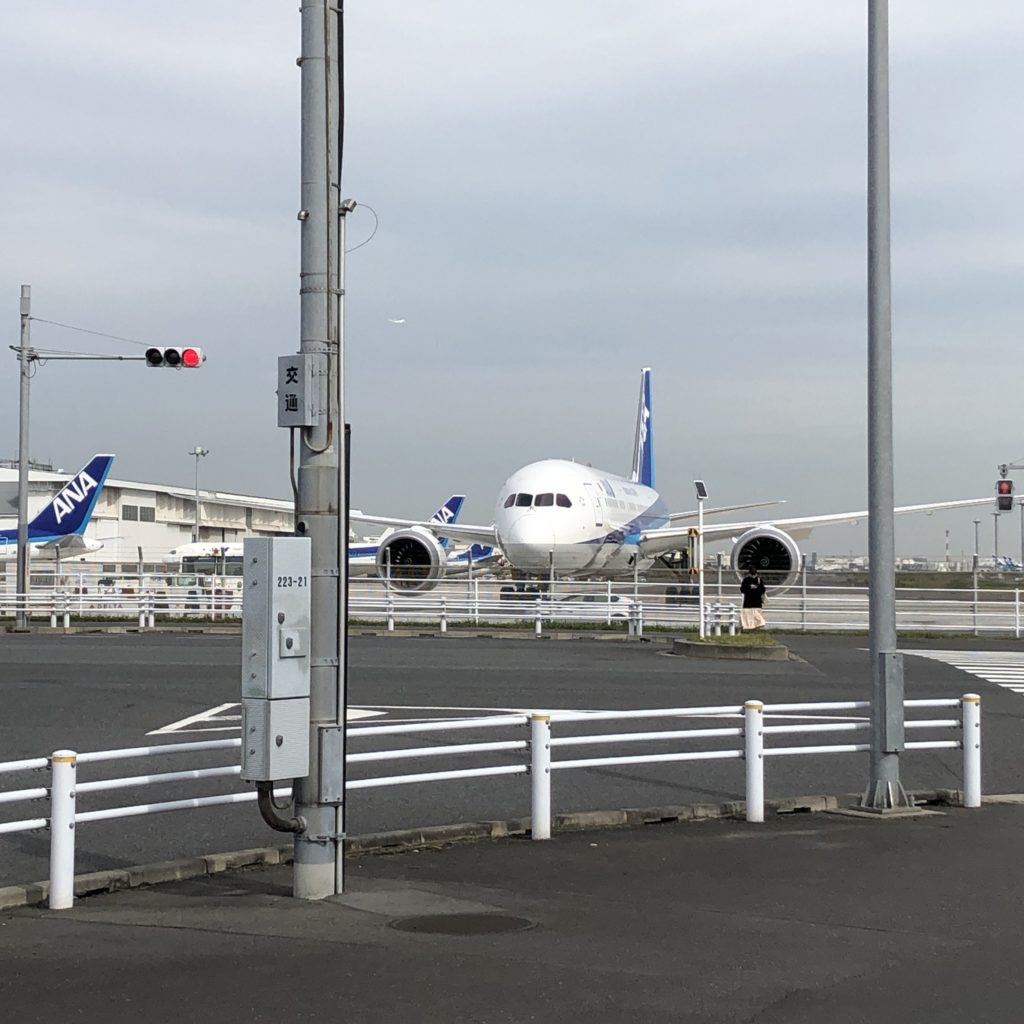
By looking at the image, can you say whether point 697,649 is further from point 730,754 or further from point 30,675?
point 730,754

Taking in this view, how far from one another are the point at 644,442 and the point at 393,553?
79.3 feet

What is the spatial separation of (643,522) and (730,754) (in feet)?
132

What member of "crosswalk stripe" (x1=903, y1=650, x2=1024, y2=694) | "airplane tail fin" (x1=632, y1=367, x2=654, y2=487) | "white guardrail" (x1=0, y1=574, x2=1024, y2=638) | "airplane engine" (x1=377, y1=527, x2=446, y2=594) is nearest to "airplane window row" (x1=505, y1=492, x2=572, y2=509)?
"white guardrail" (x1=0, y1=574, x2=1024, y2=638)

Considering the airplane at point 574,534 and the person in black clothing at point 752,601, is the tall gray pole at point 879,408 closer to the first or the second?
the person in black clothing at point 752,601

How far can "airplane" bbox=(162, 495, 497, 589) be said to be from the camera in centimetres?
4412

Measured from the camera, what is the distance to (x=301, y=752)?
7.14m

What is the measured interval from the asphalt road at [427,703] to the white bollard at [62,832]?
1.41m

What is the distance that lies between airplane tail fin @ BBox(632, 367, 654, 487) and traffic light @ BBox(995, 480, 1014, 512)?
2505cm

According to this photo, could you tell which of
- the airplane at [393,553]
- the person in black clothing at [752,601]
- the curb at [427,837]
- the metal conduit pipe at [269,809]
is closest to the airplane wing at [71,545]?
the airplane at [393,553]

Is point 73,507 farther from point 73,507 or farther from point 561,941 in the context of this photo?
point 561,941

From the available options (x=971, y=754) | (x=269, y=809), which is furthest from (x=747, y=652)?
(x=269, y=809)

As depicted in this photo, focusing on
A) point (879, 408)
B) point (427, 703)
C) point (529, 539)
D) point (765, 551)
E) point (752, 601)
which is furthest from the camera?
point (765, 551)

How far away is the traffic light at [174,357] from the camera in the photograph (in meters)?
31.6

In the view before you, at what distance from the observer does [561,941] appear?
648cm
